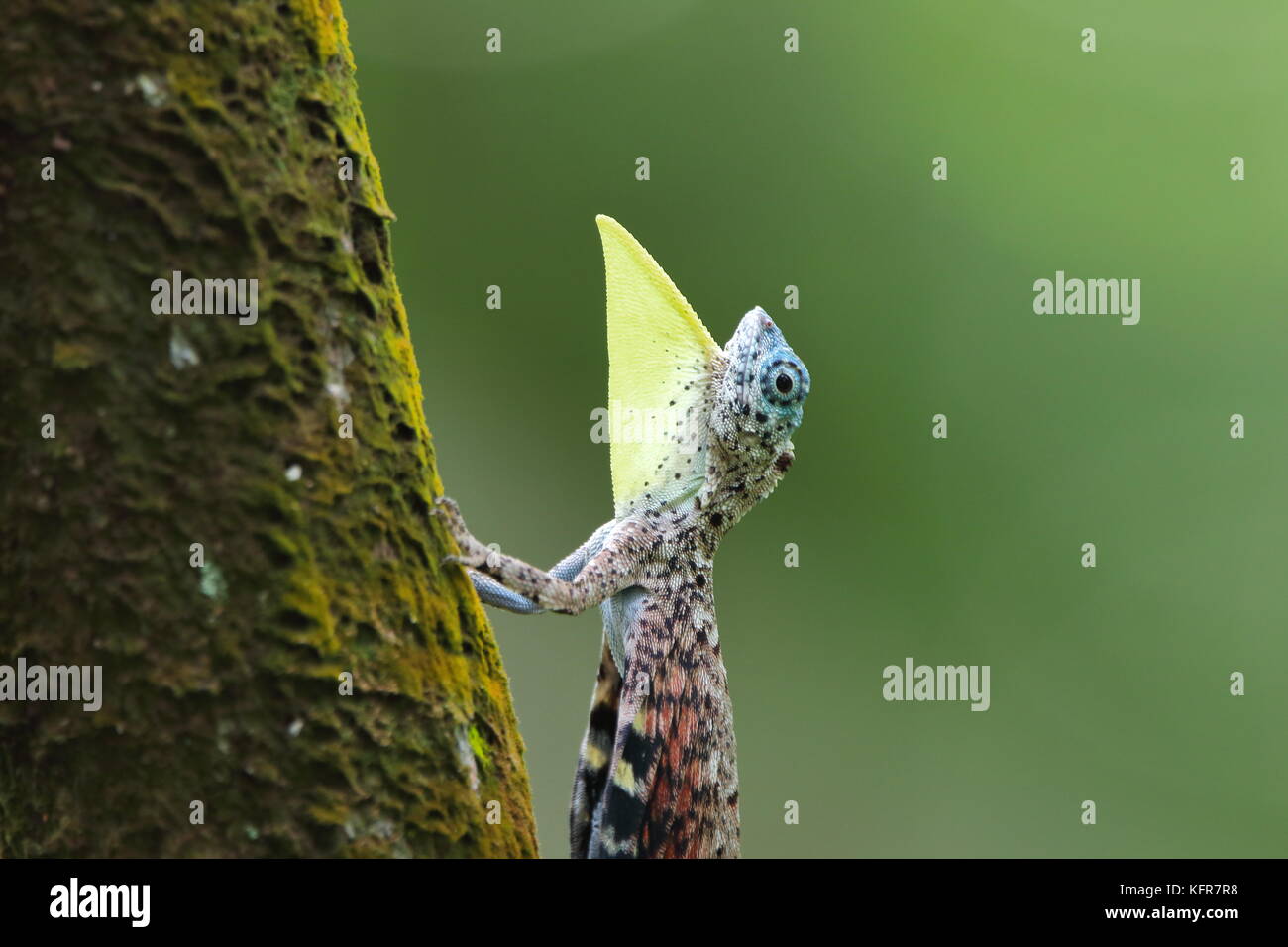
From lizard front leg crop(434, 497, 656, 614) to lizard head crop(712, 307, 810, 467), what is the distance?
1.63ft

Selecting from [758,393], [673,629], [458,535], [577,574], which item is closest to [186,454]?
[458,535]

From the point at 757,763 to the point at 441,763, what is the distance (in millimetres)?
7065

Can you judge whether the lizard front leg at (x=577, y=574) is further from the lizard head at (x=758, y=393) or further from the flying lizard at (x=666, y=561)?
the lizard head at (x=758, y=393)

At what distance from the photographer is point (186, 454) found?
214 cm

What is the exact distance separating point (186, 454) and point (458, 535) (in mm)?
809

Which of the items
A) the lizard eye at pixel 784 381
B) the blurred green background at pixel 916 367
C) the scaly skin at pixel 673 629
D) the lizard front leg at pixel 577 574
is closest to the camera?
the lizard front leg at pixel 577 574

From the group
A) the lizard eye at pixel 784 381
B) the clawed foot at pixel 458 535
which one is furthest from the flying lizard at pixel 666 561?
the clawed foot at pixel 458 535

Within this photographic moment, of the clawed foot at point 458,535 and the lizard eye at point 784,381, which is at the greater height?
the lizard eye at point 784,381

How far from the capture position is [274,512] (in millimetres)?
2234

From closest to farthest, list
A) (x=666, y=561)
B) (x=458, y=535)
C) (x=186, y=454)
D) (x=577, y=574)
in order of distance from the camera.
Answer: (x=186, y=454)
(x=458, y=535)
(x=577, y=574)
(x=666, y=561)

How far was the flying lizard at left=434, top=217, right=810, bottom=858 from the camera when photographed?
12.5 feet

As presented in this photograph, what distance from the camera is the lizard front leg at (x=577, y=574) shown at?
9.51ft

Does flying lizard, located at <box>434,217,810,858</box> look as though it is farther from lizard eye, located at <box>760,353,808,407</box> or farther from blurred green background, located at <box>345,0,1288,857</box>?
blurred green background, located at <box>345,0,1288,857</box>

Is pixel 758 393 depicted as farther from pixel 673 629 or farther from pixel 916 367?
pixel 916 367
